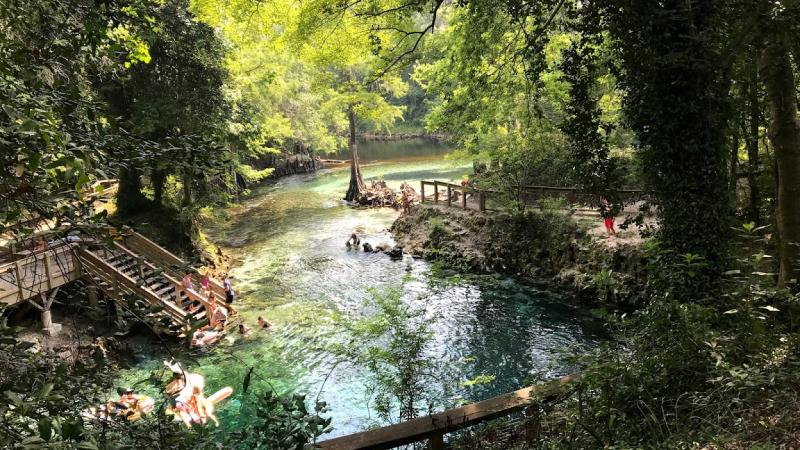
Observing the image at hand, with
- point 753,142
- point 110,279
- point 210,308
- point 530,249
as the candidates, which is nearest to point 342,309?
point 210,308

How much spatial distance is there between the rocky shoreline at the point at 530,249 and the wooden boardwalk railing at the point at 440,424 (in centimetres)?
710

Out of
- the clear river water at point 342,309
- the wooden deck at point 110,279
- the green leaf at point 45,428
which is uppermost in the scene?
the green leaf at point 45,428

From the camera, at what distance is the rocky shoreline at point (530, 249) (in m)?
12.0

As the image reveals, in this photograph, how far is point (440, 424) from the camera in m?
3.93

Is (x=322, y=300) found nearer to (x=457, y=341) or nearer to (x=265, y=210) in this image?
(x=457, y=341)

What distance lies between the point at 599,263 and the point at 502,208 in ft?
15.1

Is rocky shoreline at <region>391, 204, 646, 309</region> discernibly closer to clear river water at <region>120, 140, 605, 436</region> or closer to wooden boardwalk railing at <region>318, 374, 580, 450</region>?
clear river water at <region>120, 140, 605, 436</region>

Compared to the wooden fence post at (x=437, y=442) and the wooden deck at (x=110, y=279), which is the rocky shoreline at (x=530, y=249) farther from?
the wooden fence post at (x=437, y=442)

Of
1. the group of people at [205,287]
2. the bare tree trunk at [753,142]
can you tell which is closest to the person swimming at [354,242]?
the group of people at [205,287]

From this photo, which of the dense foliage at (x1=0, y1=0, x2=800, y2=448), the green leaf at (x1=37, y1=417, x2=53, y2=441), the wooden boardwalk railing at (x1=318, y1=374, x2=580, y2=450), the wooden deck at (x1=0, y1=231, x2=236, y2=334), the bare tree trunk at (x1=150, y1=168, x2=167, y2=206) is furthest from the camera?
the bare tree trunk at (x1=150, y1=168, x2=167, y2=206)

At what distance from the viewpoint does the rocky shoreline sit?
12023 mm

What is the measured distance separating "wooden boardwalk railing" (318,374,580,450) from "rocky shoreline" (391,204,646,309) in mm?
7105

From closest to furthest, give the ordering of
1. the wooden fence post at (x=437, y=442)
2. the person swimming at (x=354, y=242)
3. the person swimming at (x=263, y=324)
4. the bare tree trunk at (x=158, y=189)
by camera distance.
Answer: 1. the wooden fence post at (x=437, y=442)
2. the person swimming at (x=263, y=324)
3. the bare tree trunk at (x=158, y=189)
4. the person swimming at (x=354, y=242)

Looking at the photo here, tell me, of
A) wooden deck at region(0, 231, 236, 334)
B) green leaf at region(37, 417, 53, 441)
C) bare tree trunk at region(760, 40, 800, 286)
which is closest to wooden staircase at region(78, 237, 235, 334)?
wooden deck at region(0, 231, 236, 334)
